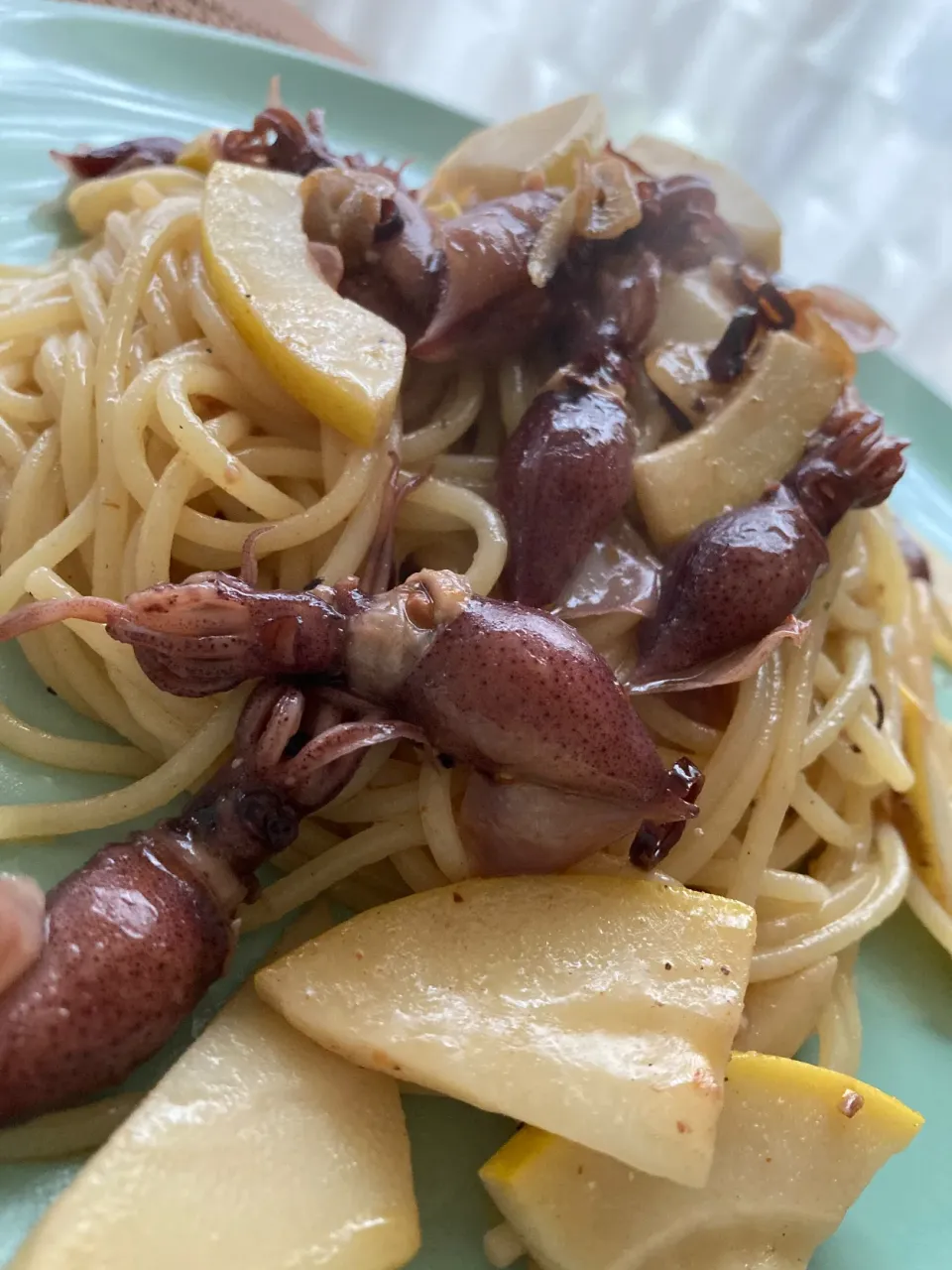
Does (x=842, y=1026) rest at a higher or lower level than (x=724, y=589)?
lower

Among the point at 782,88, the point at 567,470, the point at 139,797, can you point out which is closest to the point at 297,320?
the point at 567,470

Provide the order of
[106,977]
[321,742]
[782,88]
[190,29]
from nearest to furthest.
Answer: [106,977], [321,742], [190,29], [782,88]

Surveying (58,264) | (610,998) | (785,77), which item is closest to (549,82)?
(785,77)

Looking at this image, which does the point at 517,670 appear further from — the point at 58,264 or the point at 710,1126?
the point at 58,264

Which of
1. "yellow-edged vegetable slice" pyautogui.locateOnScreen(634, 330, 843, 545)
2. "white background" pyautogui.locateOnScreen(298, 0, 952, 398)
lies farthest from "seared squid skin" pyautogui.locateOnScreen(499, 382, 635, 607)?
"white background" pyautogui.locateOnScreen(298, 0, 952, 398)

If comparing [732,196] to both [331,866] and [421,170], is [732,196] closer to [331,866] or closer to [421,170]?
[421,170]

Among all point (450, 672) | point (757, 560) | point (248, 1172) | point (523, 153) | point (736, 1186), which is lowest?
point (248, 1172)

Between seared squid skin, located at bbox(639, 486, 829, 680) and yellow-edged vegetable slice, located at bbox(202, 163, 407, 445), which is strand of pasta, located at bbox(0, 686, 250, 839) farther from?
seared squid skin, located at bbox(639, 486, 829, 680)
